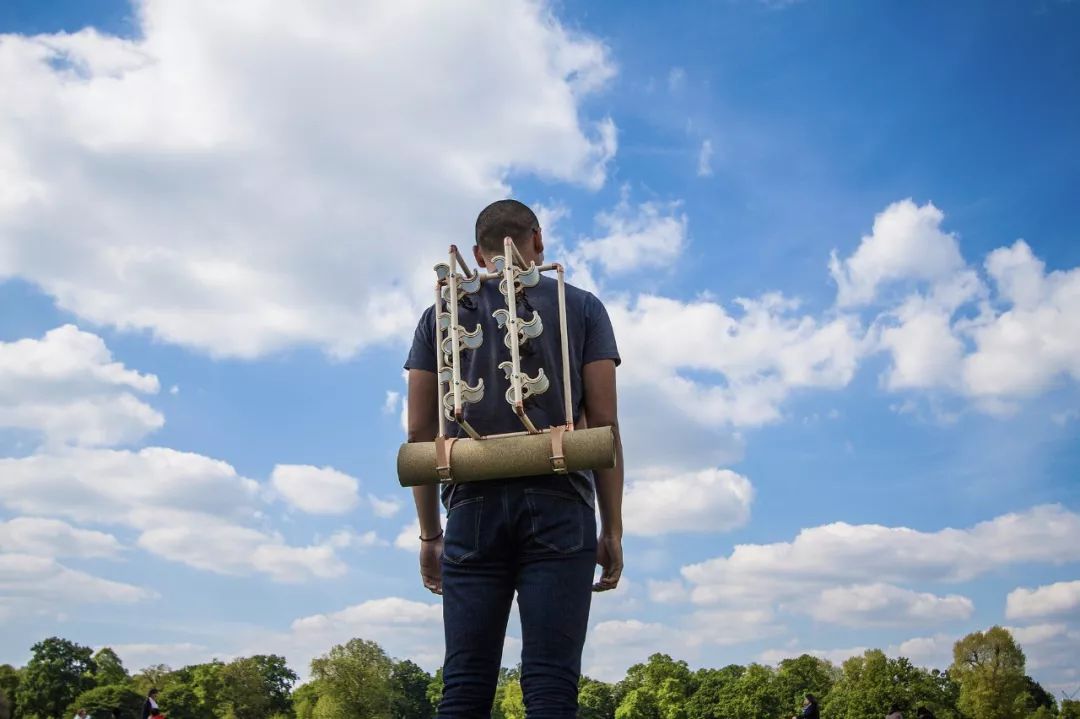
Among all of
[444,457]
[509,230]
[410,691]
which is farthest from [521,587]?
[410,691]

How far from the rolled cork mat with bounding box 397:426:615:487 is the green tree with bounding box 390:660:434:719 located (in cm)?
12624

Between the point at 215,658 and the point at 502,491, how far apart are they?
124605 millimetres

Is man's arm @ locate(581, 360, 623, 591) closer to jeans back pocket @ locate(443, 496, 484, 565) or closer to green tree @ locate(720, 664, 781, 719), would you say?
jeans back pocket @ locate(443, 496, 484, 565)

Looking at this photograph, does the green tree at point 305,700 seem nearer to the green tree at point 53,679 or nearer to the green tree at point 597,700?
the green tree at point 53,679

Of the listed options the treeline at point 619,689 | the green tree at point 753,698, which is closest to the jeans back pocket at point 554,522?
the treeline at point 619,689

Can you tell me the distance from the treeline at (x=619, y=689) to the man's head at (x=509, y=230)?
8627cm

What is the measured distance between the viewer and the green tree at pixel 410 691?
12825 centimetres

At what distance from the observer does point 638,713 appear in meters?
111

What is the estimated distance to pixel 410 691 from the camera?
460 ft

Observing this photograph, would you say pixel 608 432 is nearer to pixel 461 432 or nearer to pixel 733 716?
pixel 461 432

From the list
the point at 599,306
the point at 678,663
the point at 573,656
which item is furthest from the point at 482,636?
the point at 678,663

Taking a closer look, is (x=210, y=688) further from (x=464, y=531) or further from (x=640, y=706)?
(x=464, y=531)

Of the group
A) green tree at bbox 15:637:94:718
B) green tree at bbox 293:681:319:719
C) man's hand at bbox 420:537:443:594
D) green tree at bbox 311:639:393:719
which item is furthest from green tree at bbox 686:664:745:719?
man's hand at bbox 420:537:443:594

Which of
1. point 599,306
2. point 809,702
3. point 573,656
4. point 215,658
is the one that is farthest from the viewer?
point 215,658
